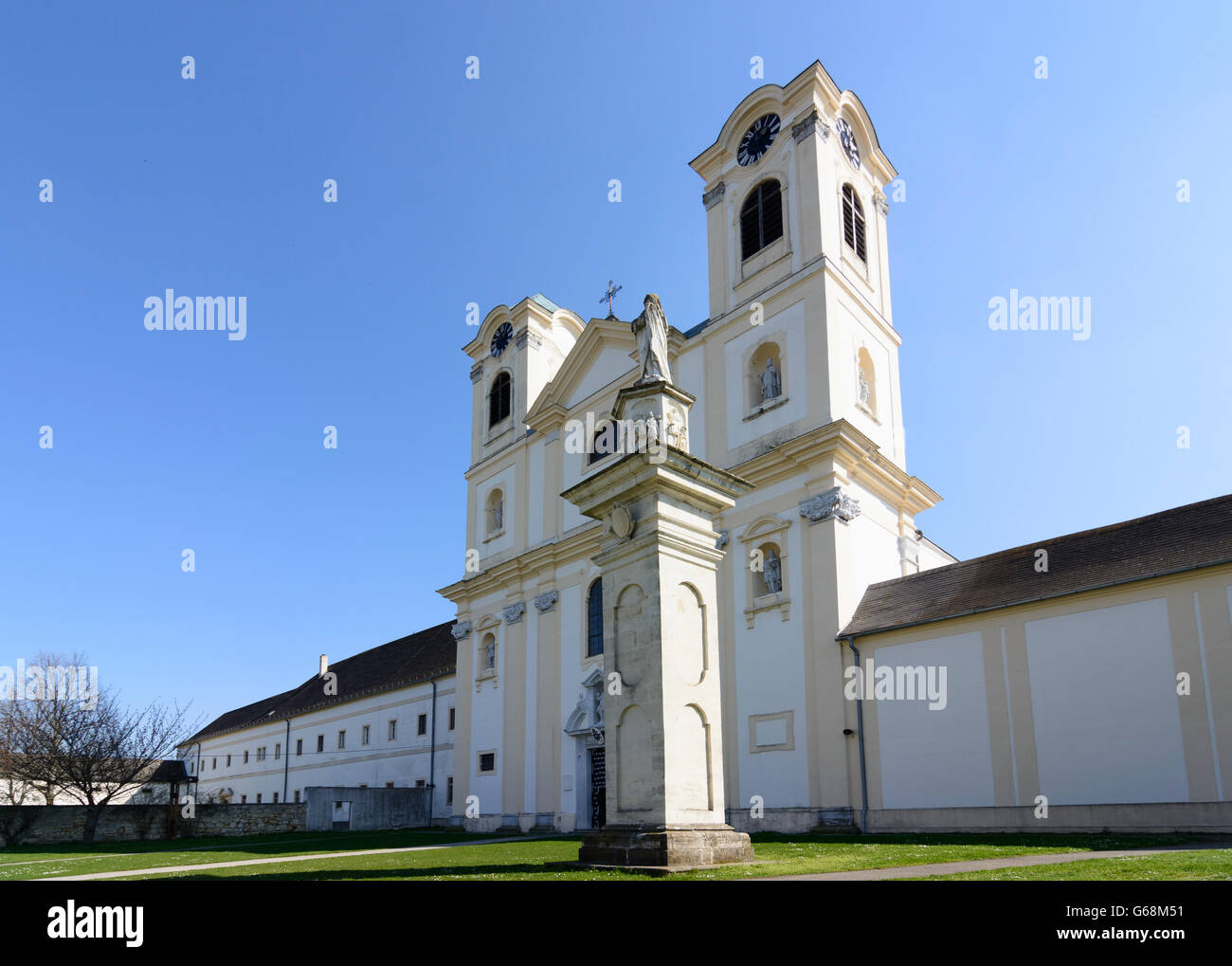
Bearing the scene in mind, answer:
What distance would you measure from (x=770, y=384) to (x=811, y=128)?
7291 millimetres

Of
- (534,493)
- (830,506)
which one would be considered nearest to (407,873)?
(830,506)

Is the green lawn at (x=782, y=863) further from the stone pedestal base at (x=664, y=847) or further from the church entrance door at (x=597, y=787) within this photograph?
the church entrance door at (x=597, y=787)

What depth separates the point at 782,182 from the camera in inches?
1017

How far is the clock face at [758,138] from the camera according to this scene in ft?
88.1

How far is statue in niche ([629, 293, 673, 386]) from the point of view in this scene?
460 inches

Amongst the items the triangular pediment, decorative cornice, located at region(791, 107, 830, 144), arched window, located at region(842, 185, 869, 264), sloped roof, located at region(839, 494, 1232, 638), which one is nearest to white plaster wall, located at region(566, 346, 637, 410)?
the triangular pediment

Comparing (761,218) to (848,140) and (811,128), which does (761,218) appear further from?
(848,140)

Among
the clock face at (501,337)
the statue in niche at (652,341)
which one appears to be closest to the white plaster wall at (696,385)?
the clock face at (501,337)

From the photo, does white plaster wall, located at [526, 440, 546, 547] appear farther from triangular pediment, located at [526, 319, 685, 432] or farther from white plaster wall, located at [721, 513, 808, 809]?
white plaster wall, located at [721, 513, 808, 809]
